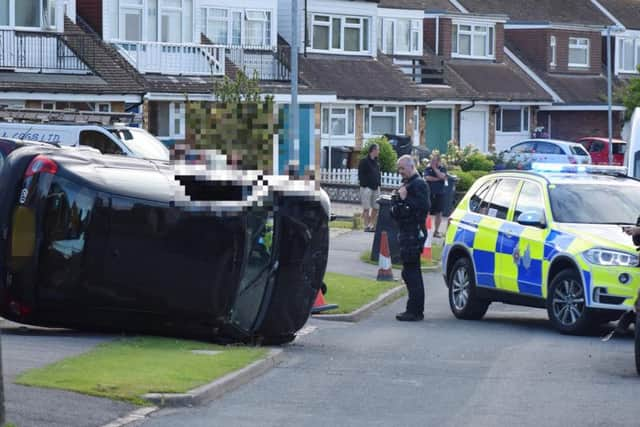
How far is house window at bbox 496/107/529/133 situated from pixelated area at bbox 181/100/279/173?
43.6 m

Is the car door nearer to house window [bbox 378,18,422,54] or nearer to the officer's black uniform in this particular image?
the officer's black uniform

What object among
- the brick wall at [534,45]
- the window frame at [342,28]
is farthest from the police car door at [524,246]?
the brick wall at [534,45]

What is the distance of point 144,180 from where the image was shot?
12.2m

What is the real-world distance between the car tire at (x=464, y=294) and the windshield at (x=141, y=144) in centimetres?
971

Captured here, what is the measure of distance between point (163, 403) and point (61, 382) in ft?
2.67

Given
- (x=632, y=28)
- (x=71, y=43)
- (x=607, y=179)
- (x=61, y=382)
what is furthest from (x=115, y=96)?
(x=632, y=28)

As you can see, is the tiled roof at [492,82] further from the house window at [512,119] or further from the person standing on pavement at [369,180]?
the person standing on pavement at [369,180]

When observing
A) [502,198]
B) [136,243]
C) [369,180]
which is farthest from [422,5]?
[136,243]

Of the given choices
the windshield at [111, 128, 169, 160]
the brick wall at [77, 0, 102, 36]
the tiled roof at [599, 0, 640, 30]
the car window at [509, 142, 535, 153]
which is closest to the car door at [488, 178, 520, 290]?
the windshield at [111, 128, 169, 160]

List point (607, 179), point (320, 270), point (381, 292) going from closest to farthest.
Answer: point (320, 270) → point (607, 179) → point (381, 292)

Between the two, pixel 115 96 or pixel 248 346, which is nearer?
pixel 248 346

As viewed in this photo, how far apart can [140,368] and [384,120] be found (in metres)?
39.6

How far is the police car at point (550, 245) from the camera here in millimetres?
14289

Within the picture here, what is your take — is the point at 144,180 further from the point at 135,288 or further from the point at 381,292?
the point at 381,292
